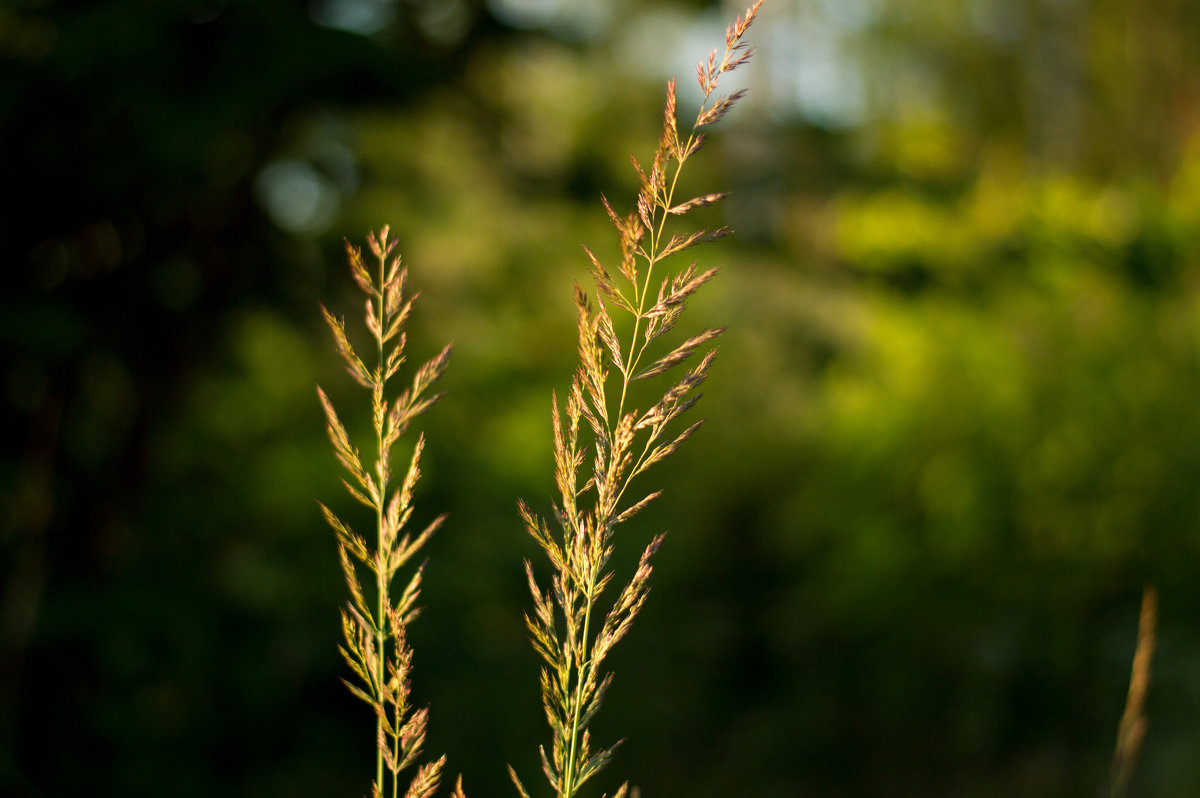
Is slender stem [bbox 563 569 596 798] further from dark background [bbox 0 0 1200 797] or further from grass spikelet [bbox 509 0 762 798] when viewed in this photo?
dark background [bbox 0 0 1200 797]

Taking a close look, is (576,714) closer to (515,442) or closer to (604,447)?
(604,447)

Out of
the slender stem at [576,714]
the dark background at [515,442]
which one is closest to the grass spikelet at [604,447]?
the slender stem at [576,714]

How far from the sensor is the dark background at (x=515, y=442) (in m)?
2.43

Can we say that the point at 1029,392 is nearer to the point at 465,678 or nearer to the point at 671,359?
the point at 465,678

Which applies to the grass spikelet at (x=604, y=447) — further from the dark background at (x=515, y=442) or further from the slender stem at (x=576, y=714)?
the dark background at (x=515, y=442)

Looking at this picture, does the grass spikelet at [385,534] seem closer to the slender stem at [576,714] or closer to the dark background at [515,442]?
the slender stem at [576,714]

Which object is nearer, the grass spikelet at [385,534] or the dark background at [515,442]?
the grass spikelet at [385,534]

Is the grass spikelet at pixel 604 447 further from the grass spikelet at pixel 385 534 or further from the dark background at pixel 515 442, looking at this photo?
the dark background at pixel 515 442

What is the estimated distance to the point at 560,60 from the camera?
3.32m

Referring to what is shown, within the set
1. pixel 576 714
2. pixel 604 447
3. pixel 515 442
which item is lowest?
pixel 515 442

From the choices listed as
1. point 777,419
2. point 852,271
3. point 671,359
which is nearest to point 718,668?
point 777,419

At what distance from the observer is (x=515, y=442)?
18.2 feet

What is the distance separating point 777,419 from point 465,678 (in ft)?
8.21

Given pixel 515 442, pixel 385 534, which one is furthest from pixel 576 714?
pixel 515 442
